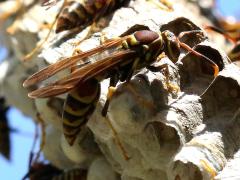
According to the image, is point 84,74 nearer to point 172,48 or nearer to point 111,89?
point 111,89

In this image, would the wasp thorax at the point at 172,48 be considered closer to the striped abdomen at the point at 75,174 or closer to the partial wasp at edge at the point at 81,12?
the partial wasp at edge at the point at 81,12

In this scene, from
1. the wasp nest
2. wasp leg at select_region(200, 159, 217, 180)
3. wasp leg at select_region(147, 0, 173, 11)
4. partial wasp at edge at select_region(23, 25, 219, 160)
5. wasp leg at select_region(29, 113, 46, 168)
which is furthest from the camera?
wasp leg at select_region(29, 113, 46, 168)

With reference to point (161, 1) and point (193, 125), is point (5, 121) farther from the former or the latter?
point (193, 125)

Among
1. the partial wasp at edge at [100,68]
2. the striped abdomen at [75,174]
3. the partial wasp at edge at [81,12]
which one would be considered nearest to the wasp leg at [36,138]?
the striped abdomen at [75,174]

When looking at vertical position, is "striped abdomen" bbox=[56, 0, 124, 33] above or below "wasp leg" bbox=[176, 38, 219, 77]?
below

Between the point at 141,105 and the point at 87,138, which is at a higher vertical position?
the point at 141,105

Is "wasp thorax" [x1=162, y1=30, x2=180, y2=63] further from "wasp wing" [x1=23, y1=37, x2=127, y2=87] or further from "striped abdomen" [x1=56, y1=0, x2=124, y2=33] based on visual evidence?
"striped abdomen" [x1=56, y1=0, x2=124, y2=33]

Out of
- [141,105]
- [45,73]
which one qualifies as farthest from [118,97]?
[45,73]

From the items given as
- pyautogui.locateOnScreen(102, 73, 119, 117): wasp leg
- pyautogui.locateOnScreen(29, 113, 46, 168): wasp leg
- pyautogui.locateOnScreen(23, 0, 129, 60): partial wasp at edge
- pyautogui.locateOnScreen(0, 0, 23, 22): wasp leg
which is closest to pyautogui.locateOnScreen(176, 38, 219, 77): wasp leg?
pyautogui.locateOnScreen(102, 73, 119, 117): wasp leg
